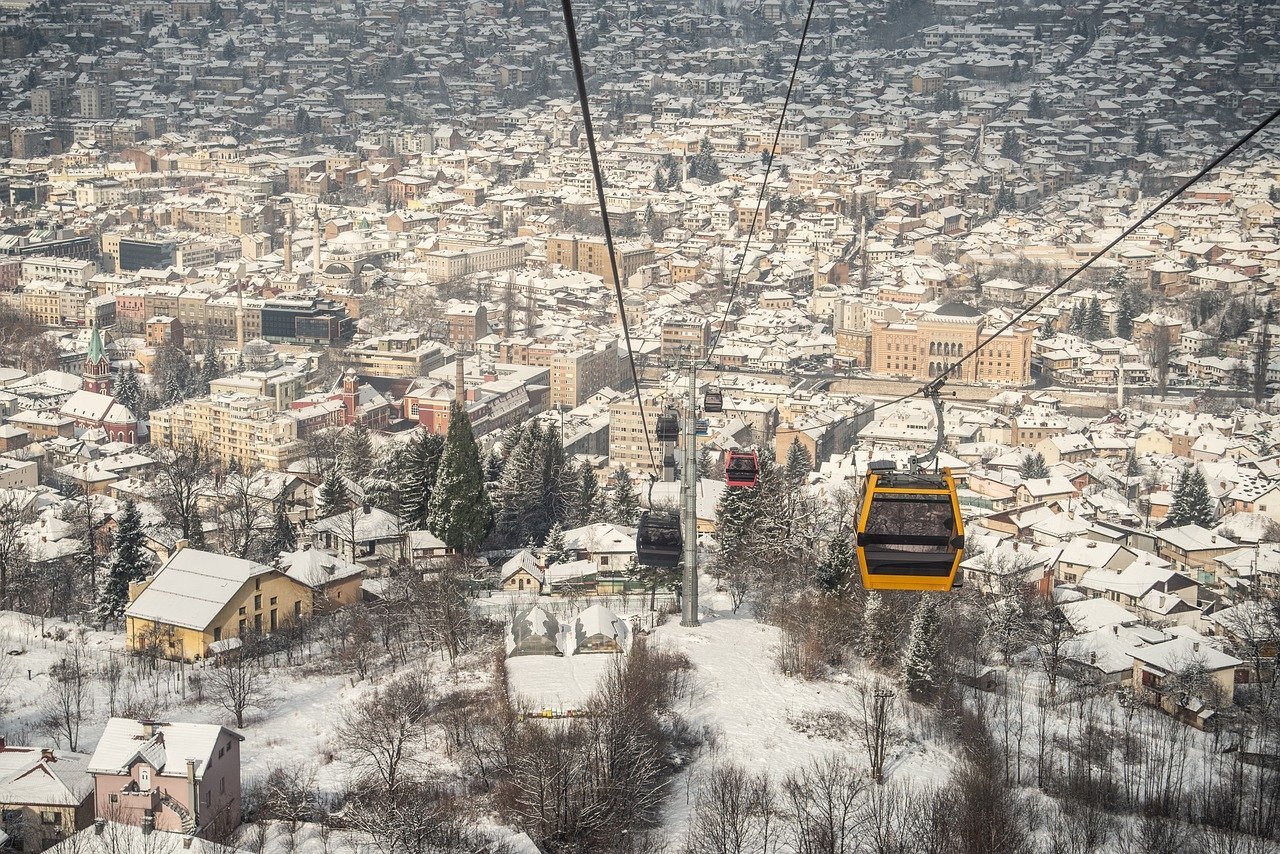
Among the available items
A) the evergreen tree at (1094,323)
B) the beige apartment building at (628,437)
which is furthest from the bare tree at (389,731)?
the evergreen tree at (1094,323)

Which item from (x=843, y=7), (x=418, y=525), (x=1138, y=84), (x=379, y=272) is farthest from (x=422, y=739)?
(x=843, y=7)

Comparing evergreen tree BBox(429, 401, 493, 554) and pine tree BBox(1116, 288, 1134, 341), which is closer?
evergreen tree BBox(429, 401, 493, 554)

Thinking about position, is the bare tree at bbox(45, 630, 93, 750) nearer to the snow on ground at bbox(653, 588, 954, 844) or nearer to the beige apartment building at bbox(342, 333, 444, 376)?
the snow on ground at bbox(653, 588, 954, 844)

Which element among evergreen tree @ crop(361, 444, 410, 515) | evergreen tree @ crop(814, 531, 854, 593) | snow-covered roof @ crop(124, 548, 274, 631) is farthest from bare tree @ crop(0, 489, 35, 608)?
evergreen tree @ crop(814, 531, 854, 593)

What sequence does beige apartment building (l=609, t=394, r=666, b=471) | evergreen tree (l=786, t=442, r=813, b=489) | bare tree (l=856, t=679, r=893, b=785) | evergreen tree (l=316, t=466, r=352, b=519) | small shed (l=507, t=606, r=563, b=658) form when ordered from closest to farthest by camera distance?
1. bare tree (l=856, t=679, r=893, b=785)
2. small shed (l=507, t=606, r=563, b=658)
3. evergreen tree (l=316, t=466, r=352, b=519)
4. evergreen tree (l=786, t=442, r=813, b=489)
5. beige apartment building (l=609, t=394, r=666, b=471)

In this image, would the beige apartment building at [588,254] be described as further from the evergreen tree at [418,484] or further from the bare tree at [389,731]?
the bare tree at [389,731]

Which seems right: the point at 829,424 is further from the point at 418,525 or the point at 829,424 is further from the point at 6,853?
the point at 6,853
